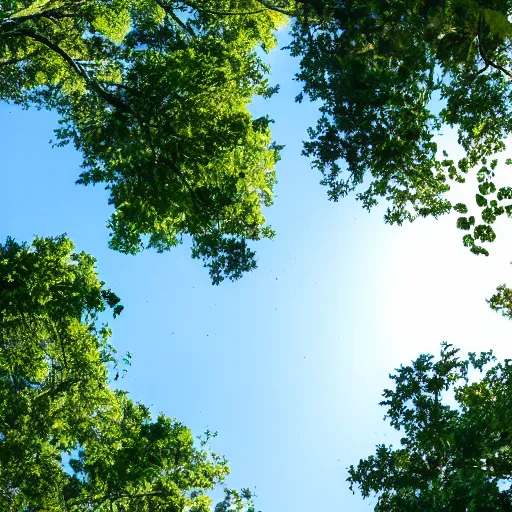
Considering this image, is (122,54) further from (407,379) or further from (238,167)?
(407,379)

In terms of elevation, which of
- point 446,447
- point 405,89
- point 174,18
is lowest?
point 446,447

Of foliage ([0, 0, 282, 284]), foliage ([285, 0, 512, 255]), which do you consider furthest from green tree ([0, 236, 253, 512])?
foliage ([285, 0, 512, 255])

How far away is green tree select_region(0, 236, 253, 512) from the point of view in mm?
13188

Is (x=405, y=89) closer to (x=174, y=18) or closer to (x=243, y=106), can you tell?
(x=243, y=106)

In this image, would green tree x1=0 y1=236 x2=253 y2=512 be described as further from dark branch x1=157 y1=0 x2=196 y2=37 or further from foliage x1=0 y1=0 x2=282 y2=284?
dark branch x1=157 y1=0 x2=196 y2=37

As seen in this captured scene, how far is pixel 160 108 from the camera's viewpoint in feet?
46.9

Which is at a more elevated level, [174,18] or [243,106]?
[174,18]

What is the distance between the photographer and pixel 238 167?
16.2m

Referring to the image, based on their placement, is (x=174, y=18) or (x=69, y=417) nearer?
(x=69, y=417)

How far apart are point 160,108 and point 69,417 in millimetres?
11812

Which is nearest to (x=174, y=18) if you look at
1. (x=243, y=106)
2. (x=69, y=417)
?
(x=243, y=106)

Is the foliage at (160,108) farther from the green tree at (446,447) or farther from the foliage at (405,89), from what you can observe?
the green tree at (446,447)

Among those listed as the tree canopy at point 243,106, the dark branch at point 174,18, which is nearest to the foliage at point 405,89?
the tree canopy at point 243,106

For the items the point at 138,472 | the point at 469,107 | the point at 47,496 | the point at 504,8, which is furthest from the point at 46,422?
the point at 504,8
